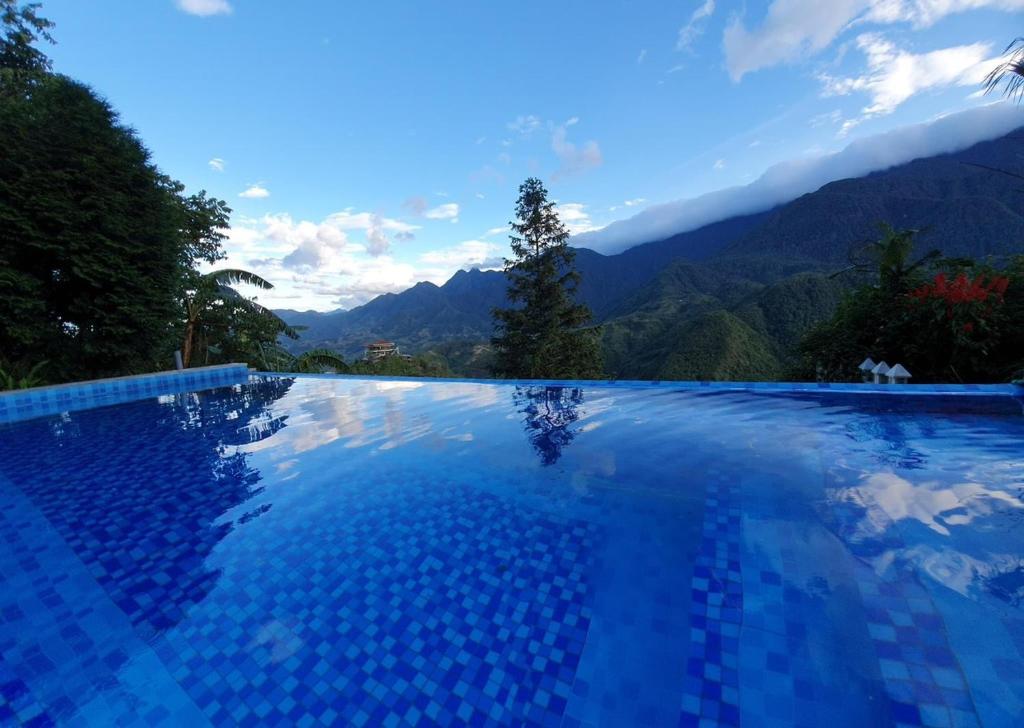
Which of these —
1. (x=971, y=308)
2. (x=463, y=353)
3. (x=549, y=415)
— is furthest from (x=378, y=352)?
(x=463, y=353)

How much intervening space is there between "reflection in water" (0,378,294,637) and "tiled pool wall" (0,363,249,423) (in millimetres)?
882

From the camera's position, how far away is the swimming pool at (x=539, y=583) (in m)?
1.56

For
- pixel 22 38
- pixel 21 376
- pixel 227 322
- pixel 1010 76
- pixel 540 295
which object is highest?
pixel 22 38

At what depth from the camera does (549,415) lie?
5.49 metres

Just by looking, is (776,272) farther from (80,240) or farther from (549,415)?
(80,240)

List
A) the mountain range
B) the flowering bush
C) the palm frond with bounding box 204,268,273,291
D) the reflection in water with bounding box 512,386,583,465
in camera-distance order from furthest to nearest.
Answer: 1. the mountain range
2. the palm frond with bounding box 204,268,273,291
3. the flowering bush
4. the reflection in water with bounding box 512,386,583,465

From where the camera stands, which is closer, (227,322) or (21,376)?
(21,376)

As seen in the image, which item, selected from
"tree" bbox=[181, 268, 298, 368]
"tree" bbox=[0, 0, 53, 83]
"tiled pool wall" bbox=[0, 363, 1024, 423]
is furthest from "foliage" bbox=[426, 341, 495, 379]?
"tiled pool wall" bbox=[0, 363, 1024, 423]

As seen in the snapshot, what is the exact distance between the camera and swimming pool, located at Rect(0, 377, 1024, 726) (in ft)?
5.13

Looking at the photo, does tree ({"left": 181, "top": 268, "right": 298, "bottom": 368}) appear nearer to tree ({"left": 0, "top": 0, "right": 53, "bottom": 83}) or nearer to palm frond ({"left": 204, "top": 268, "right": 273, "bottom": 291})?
palm frond ({"left": 204, "top": 268, "right": 273, "bottom": 291})

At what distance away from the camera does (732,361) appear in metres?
40.4

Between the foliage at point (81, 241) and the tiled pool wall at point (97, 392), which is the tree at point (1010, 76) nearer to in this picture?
the tiled pool wall at point (97, 392)

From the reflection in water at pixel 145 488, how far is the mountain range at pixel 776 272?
358 inches

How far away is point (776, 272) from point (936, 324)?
70076 millimetres
